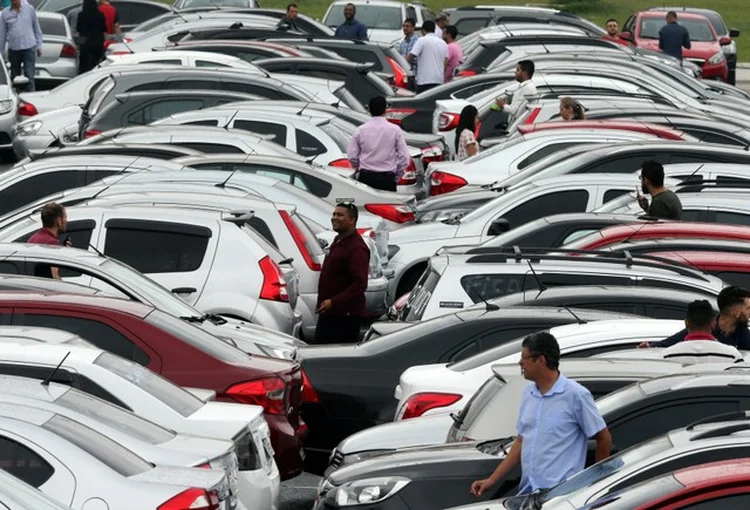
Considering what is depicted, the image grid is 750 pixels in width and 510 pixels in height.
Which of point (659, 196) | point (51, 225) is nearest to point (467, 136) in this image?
point (659, 196)

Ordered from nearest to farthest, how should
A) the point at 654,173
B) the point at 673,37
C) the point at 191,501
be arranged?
the point at 191,501 → the point at 654,173 → the point at 673,37

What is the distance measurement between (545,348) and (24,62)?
20.9 metres

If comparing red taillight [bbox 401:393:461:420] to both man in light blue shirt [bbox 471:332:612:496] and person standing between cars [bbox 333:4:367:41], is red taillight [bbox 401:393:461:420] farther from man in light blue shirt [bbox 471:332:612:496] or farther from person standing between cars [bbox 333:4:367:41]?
person standing between cars [bbox 333:4:367:41]

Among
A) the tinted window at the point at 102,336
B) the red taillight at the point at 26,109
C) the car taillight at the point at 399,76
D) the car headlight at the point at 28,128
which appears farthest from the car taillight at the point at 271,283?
the car taillight at the point at 399,76

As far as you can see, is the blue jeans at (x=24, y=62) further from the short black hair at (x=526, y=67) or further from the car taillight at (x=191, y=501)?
the car taillight at (x=191, y=501)

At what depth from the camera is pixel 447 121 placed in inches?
901

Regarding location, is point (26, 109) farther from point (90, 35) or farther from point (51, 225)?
point (51, 225)

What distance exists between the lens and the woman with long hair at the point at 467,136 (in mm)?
19844

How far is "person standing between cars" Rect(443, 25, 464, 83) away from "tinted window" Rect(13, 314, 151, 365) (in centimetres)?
1908

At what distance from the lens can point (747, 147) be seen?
18688 millimetres

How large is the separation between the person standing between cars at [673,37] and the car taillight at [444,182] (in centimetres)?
1582

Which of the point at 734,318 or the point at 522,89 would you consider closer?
the point at 734,318

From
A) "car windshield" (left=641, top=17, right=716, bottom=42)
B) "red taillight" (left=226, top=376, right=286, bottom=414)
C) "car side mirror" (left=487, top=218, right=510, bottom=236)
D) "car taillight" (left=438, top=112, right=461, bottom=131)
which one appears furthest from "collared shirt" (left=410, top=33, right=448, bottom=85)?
"red taillight" (left=226, top=376, right=286, bottom=414)

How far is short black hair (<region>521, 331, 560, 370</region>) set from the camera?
7852 mm
